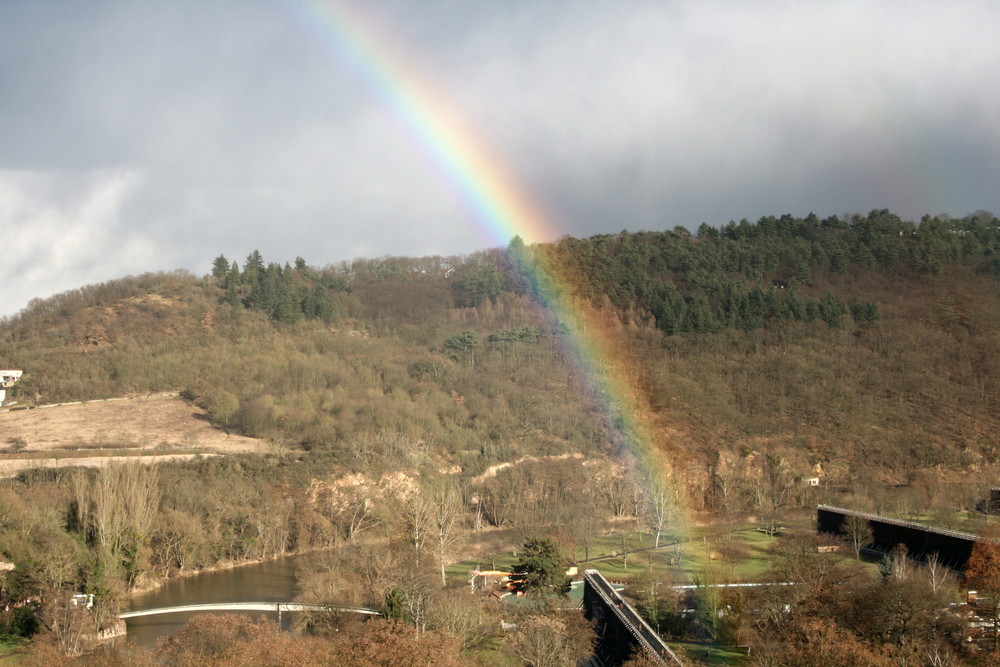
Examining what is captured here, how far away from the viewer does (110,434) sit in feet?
180

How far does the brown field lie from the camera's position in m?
48.5

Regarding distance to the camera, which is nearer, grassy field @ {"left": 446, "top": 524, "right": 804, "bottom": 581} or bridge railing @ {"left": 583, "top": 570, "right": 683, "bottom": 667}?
bridge railing @ {"left": 583, "top": 570, "right": 683, "bottom": 667}

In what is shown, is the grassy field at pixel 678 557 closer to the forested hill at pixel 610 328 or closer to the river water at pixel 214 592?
the river water at pixel 214 592

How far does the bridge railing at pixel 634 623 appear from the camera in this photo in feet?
67.6

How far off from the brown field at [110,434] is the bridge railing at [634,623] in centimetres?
3029

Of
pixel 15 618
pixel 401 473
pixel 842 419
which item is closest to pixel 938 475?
pixel 842 419

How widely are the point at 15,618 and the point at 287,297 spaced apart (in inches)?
2224

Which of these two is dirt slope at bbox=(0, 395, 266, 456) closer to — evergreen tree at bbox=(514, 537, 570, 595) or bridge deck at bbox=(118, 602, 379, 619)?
bridge deck at bbox=(118, 602, 379, 619)

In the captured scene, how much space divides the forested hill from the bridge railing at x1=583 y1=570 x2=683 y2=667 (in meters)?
25.5

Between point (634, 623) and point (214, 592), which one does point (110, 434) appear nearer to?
point (214, 592)

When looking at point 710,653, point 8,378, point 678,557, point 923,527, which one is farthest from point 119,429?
point 923,527

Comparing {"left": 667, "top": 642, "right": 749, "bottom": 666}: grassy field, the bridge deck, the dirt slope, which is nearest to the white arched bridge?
the bridge deck

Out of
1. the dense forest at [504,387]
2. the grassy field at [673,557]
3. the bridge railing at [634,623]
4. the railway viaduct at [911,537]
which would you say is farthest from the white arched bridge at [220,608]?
the railway viaduct at [911,537]

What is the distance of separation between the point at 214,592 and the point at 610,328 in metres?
54.0
